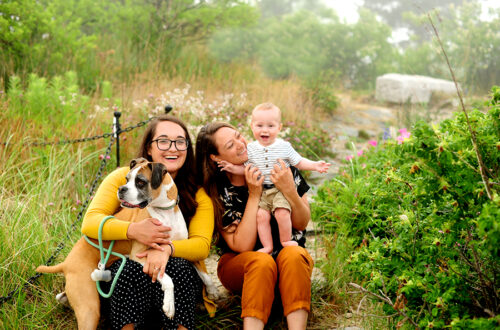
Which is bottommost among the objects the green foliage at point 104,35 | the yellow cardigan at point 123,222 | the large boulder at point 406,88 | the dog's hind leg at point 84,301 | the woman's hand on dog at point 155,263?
the dog's hind leg at point 84,301

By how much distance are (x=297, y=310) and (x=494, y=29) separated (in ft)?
47.0

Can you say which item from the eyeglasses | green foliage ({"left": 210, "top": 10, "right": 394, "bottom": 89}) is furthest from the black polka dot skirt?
green foliage ({"left": 210, "top": 10, "right": 394, "bottom": 89})

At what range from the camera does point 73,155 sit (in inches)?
175

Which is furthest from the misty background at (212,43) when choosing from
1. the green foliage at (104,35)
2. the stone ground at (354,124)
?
the stone ground at (354,124)

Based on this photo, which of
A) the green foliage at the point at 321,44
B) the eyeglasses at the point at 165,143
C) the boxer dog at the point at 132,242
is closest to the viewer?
the boxer dog at the point at 132,242

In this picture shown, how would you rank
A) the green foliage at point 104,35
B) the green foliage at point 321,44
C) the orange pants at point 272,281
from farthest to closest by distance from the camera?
1. the green foliage at point 321,44
2. the green foliage at point 104,35
3. the orange pants at point 272,281

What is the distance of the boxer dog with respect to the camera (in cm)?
243

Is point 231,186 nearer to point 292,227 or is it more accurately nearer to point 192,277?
point 292,227

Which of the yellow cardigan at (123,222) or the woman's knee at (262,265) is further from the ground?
the yellow cardigan at (123,222)

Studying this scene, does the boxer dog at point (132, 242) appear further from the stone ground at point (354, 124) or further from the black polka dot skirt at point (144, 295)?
the stone ground at point (354, 124)

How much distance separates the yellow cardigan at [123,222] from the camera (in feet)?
8.53

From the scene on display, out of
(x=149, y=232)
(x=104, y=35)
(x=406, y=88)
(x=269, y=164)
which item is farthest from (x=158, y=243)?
(x=406, y=88)

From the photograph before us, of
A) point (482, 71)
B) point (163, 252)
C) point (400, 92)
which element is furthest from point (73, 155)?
point (482, 71)

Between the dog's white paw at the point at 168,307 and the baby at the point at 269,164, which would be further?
the baby at the point at 269,164
